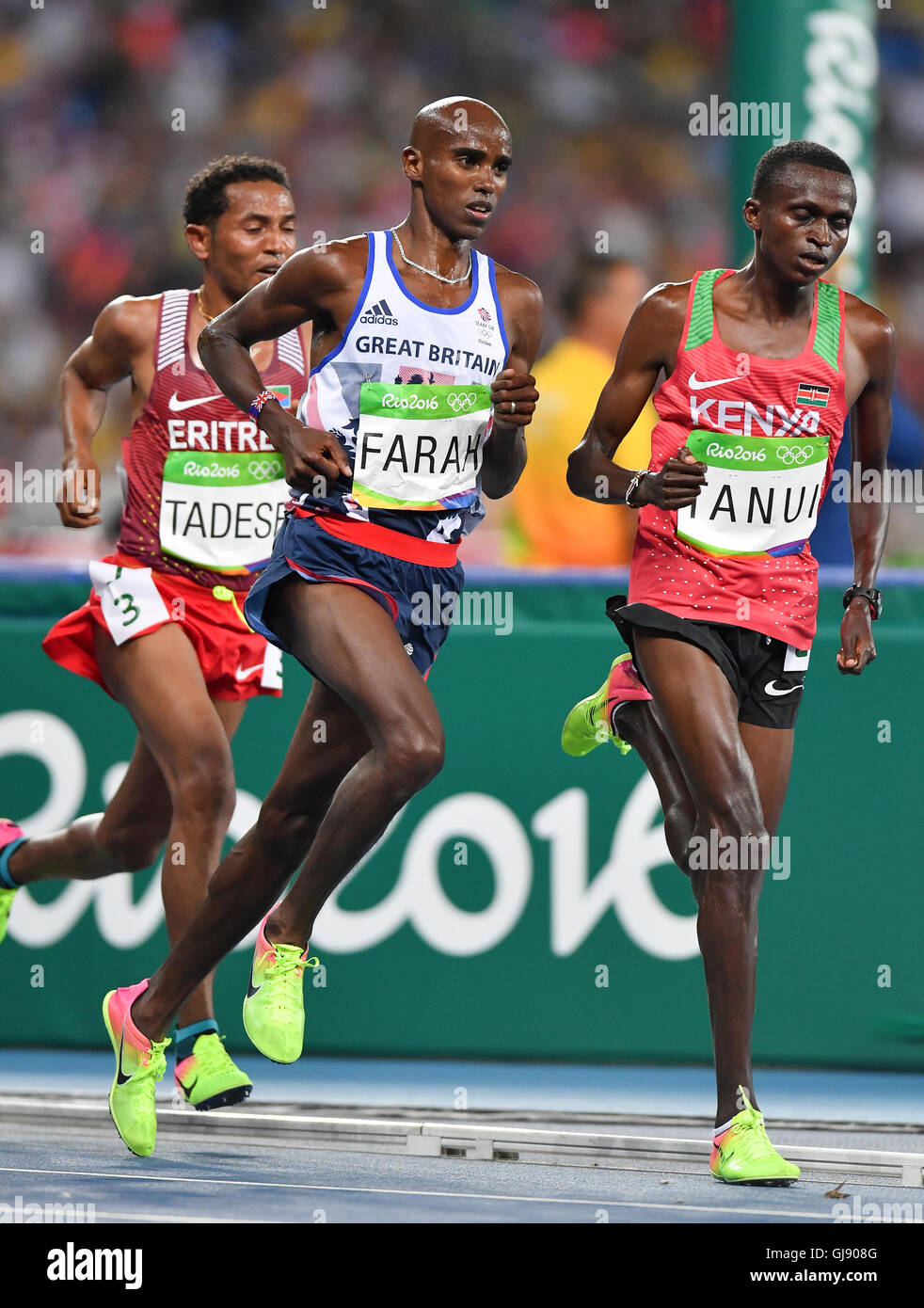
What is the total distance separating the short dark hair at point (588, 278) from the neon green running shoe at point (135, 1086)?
392cm

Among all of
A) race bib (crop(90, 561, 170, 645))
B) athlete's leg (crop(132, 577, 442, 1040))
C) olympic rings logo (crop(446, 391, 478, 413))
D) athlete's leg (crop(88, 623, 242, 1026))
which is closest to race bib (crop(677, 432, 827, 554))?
olympic rings logo (crop(446, 391, 478, 413))

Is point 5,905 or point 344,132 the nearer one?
point 5,905

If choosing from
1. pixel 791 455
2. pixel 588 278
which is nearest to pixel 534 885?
pixel 791 455

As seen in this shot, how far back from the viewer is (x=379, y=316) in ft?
13.0

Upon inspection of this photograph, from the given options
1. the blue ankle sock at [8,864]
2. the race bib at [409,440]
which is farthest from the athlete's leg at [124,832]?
the race bib at [409,440]

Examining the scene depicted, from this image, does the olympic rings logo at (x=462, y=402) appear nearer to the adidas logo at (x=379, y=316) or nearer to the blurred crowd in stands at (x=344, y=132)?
the adidas logo at (x=379, y=316)

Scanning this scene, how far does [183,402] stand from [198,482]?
0.72 ft

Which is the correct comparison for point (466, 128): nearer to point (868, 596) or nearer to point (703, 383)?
point (703, 383)

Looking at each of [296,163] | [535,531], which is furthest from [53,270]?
[535,531]

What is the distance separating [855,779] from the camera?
5.56 meters

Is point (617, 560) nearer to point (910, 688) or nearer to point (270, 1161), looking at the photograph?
point (910, 688)

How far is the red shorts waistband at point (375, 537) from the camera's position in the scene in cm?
400

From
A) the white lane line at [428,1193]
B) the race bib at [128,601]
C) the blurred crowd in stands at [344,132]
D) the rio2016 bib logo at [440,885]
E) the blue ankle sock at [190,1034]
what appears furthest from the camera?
the blurred crowd in stands at [344,132]

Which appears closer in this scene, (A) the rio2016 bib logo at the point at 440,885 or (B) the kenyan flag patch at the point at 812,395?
(B) the kenyan flag patch at the point at 812,395
